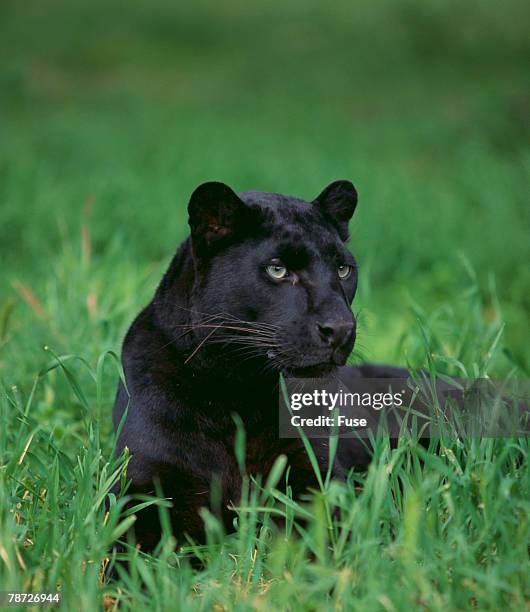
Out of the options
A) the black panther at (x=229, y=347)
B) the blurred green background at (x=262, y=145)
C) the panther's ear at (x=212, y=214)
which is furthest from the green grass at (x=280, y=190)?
the panther's ear at (x=212, y=214)

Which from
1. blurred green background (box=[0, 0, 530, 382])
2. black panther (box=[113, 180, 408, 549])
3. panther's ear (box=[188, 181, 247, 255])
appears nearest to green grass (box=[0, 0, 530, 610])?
blurred green background (box=[0, 0, 530, 382])

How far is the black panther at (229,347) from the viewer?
2.69m

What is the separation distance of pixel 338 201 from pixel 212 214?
52 centimetres

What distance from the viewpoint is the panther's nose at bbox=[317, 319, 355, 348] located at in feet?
8.45

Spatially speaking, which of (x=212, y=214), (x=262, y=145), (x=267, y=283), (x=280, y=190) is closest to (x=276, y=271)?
(x=267, y=283)

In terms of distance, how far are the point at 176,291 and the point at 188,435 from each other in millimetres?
480

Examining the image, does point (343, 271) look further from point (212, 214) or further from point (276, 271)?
point (212, 214)

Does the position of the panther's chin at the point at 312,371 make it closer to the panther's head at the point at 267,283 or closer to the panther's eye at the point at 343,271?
the panther's head at the point at 267,283

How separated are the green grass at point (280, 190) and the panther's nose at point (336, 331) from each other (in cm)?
37

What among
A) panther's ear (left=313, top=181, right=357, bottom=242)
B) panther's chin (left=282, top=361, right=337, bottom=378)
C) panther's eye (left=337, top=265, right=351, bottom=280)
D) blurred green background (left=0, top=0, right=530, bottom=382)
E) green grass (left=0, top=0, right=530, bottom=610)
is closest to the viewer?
green grass (left=0, top=0, right=530, bottom=610)

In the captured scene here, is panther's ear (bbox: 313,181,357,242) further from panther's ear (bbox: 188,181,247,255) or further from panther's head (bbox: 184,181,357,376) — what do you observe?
panther's ear (bbox: 188,181,247,255)

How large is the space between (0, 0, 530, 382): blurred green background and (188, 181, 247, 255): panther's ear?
2.67 ft

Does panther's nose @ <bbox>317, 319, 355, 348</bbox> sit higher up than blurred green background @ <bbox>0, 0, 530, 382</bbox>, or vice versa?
blurred green background @ <bbox>0, 0, 530, 382</bbox>

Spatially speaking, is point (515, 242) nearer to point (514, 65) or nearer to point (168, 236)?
point (168, 236)
